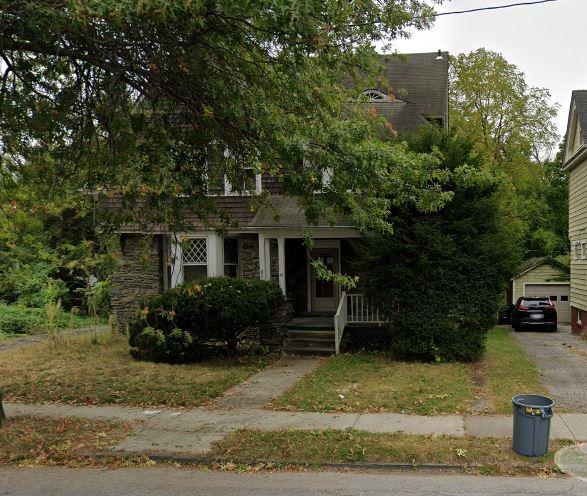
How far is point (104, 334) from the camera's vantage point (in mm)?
15859

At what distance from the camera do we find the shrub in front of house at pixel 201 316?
471 inches

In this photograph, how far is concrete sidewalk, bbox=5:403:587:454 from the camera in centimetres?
700

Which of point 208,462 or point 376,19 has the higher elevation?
point 376,19

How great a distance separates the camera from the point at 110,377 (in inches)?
422

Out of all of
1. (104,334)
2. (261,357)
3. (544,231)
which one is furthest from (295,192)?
(544,231)

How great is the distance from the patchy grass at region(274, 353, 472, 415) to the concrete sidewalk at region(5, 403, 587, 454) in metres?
0.41

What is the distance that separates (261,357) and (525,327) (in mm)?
14356

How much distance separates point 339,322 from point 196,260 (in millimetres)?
4643

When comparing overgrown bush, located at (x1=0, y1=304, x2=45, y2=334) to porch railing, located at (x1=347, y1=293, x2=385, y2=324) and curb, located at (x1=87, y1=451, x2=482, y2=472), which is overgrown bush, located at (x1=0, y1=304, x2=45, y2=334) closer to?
porch railing, located at (x1=347, y1=293, x2=385, y2=324)

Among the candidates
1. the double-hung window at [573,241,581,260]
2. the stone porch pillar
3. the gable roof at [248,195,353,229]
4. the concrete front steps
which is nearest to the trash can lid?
the concrete front steps

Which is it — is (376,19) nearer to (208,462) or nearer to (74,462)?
(208,462)

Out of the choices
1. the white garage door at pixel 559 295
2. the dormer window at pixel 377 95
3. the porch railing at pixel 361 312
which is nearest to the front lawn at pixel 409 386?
the porch railing at pixel 361 312

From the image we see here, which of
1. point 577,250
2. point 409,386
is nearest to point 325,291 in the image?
point 409,386

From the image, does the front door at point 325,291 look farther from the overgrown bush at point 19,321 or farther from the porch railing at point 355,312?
the overgrown bush at point 19,321
